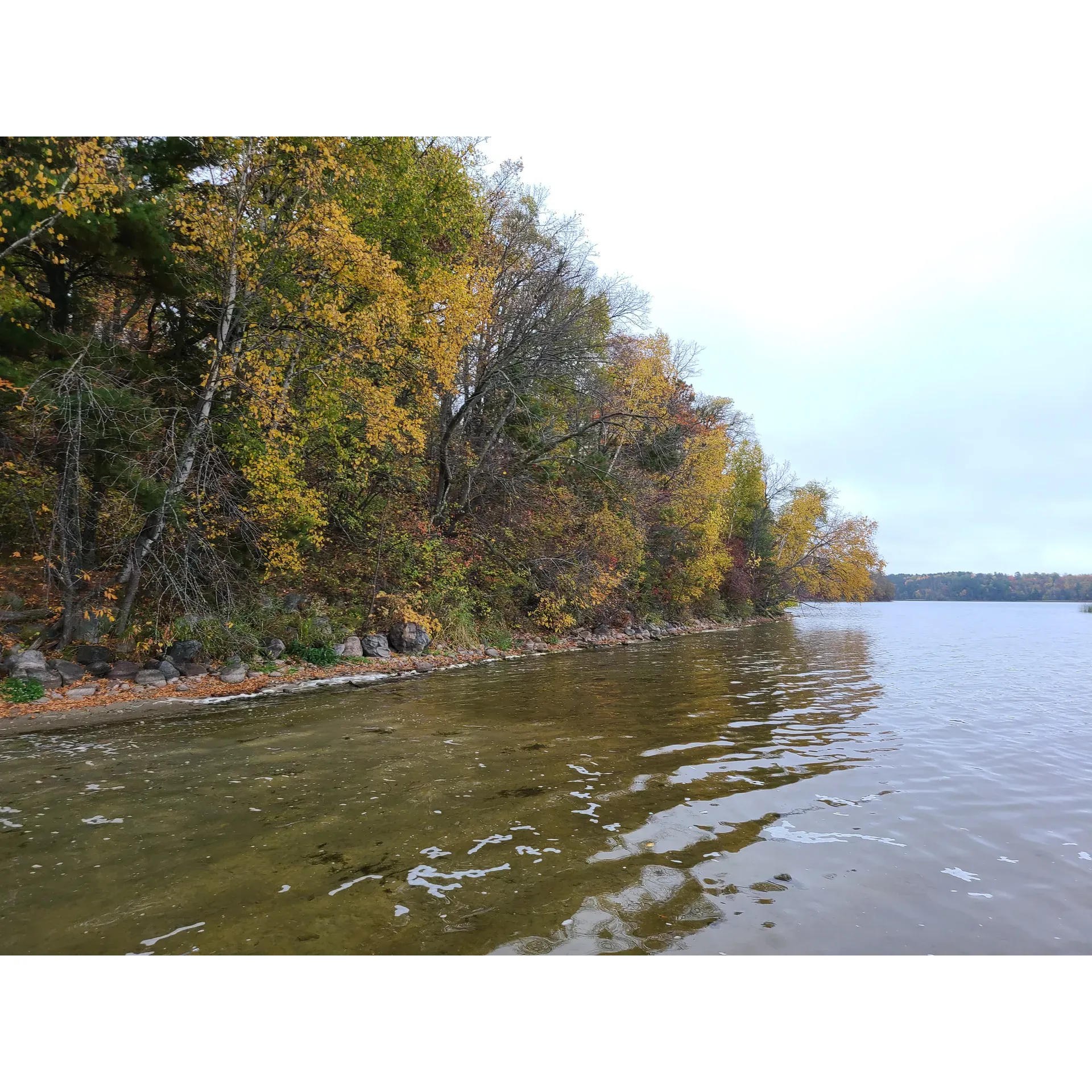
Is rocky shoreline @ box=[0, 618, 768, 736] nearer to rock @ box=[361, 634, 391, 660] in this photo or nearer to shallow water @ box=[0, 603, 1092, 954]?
rock @ box=[361, 634, 391, 660]

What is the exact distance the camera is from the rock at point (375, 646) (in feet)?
44.2

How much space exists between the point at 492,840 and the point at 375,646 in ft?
32.5

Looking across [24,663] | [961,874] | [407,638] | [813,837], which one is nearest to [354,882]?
[813,837]

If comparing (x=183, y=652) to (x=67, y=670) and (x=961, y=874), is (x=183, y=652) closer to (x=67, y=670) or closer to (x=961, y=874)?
(x=67, y=670)

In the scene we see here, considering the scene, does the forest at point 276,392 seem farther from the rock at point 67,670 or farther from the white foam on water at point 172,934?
the white foam on water at point 172,934

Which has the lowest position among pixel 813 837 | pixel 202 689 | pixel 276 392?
pixel 202 689

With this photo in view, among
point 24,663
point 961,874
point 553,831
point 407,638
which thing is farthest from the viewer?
point 407,638

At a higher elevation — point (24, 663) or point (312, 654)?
point (24, 663)

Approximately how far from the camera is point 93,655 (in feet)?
32.3

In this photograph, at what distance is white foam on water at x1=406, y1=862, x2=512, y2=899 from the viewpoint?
3.55 meters

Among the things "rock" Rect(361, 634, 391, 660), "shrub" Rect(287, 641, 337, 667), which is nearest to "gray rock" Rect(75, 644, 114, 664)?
"shrub" Rect(287, 641, 337, 667)

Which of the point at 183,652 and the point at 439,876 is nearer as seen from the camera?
the point at 439,876

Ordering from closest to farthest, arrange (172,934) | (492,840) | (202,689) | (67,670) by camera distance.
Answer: (172,934), (492,840), (67,670), (202,689)

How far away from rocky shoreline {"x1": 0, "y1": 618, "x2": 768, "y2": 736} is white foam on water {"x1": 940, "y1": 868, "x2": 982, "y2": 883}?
8.98 metres
